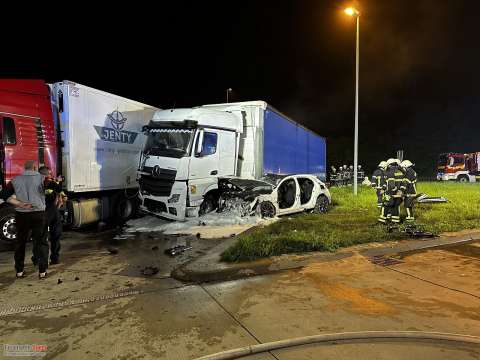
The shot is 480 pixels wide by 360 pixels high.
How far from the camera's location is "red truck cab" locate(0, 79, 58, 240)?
727 centimetres

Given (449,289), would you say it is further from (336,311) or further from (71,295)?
(71,295)

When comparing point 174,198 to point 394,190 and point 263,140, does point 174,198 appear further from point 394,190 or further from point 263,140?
point 394,190

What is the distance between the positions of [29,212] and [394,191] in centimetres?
732

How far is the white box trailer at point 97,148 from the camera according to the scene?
854 centimetres

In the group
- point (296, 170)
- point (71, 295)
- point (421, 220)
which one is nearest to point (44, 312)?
point (71, 295)

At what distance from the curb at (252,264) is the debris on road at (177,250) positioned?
702 mm

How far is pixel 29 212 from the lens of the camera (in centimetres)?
525

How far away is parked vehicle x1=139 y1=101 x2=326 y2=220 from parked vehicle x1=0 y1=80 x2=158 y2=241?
1048 mm

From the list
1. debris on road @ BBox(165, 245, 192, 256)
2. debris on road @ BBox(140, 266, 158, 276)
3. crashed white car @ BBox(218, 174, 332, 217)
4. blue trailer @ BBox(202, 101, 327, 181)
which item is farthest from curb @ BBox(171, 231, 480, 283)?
blue trailer @ BBox(202, 101, 327, 181)

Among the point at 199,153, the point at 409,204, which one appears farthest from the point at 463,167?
the point at 199,153

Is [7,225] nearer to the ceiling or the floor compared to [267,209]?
nearer to the floor

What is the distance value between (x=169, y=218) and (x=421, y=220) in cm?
605

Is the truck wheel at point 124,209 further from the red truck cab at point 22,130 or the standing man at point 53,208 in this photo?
the standing man at point 53,208

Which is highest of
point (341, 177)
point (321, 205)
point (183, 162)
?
point (183, 162)
